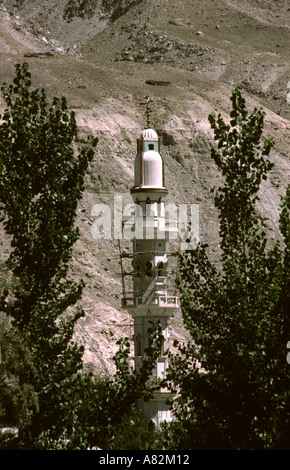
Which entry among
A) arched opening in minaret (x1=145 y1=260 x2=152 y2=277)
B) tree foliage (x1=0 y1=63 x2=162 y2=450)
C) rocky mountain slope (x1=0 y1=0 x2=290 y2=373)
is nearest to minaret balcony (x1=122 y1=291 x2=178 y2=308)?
arched opening in minaret (x1=145 y1=260 x2=152 y2=277)

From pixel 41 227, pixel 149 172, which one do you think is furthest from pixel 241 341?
pixel 149 172

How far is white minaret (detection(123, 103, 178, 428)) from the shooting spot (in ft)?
145

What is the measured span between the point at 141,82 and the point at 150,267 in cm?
5815

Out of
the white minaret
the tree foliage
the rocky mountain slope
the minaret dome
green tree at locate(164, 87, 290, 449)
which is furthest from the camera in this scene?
the rocky mountain slope

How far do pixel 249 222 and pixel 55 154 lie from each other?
18.7 feet

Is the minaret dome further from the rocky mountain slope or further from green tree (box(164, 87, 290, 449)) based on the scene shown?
green tree (box(164, 87, 290, 449))

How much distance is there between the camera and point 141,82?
331 ft

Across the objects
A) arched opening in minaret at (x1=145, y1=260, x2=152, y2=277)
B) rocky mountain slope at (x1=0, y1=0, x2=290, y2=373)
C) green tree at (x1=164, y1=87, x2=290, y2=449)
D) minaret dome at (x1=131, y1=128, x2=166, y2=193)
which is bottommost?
green tree at (x1=164, y1=87, x2=290, y2=449)

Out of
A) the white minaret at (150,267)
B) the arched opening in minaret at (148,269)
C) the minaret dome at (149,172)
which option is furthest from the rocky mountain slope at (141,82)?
the minaret dome at (149,172)

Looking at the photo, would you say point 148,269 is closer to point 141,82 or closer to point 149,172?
point 149,172

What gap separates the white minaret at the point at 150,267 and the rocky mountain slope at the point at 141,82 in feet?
40.9

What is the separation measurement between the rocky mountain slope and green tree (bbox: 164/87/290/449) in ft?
118

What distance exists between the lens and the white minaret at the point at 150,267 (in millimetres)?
44219

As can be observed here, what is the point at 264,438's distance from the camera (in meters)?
19.6
